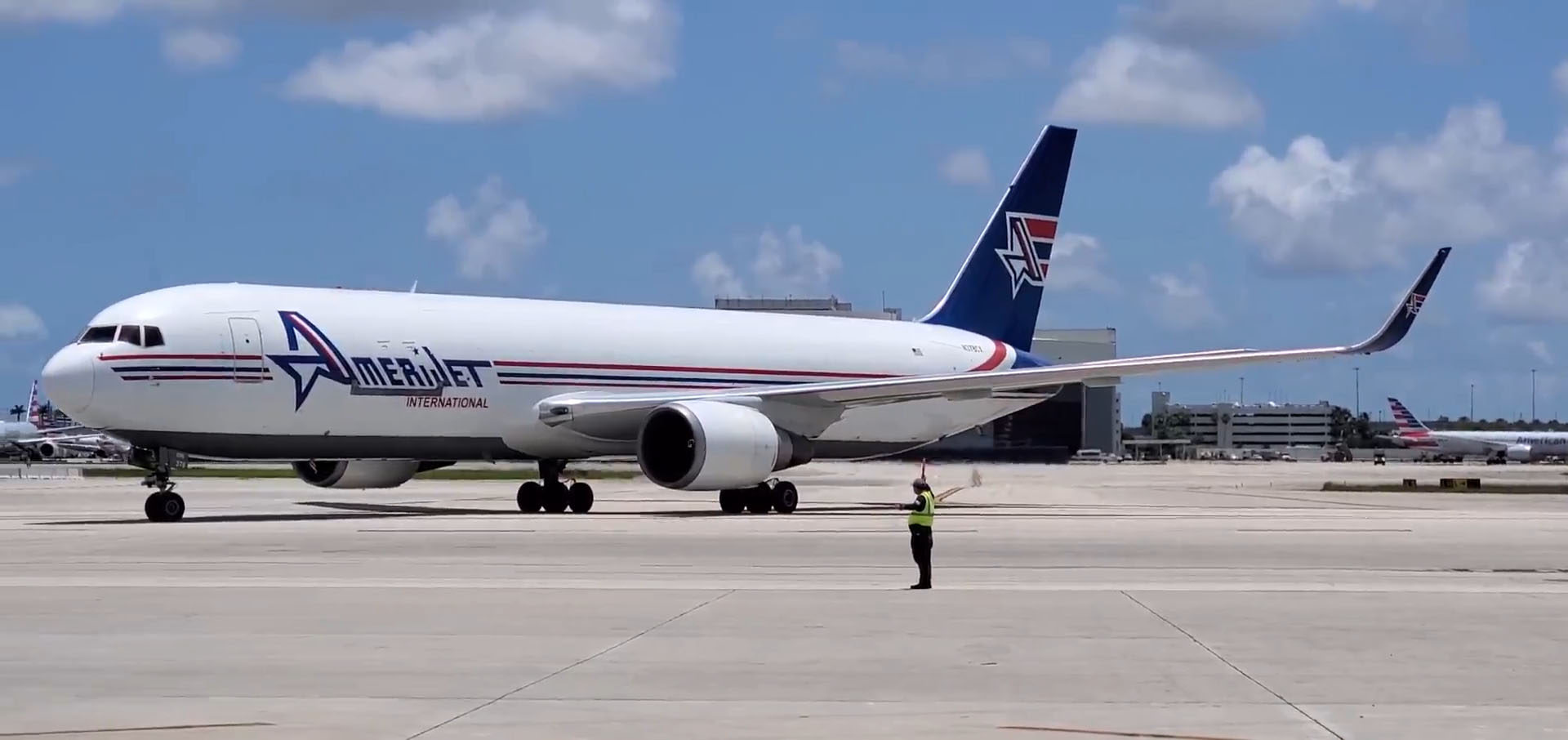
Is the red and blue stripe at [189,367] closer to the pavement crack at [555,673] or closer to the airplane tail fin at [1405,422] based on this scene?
the pavement crack at [555,673]

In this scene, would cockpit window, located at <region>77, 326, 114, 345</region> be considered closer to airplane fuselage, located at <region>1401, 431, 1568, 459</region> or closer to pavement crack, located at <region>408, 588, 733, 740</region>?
pavement crack, located at <region>408, 588, 733, 740</region>

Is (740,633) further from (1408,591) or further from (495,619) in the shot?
(1408,591)

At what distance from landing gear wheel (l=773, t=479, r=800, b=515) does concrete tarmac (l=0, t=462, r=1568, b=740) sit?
6.60 m

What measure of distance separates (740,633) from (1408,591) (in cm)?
706

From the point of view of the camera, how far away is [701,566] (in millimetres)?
19344

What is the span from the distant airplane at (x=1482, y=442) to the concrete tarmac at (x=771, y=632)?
342 ft

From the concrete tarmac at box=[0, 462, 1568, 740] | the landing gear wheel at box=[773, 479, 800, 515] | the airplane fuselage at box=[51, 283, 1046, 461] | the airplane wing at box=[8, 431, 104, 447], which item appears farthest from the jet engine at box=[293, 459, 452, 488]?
the airplane wing at box=[8, 431, 104, 447]

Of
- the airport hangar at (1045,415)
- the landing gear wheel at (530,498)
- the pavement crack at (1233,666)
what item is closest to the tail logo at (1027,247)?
the landing gear wheel at (530,498)

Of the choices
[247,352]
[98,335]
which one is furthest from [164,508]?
[98,335]

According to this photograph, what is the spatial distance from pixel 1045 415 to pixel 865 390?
80943 mm

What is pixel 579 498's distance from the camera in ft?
111

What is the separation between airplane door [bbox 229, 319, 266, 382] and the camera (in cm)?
2834

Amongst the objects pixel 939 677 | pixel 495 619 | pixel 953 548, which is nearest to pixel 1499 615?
pixel 939 677

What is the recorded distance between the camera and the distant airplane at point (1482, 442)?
123500mm
